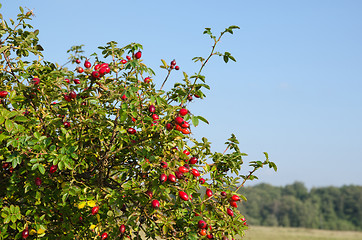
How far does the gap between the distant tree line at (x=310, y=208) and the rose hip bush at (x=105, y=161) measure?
263 ft

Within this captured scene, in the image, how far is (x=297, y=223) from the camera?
284ft

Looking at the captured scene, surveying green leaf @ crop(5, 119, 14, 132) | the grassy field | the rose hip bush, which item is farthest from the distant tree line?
green leaf @ crop(5, 119, 14, 132)

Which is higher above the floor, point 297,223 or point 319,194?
point 319,194

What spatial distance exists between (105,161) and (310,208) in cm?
9165

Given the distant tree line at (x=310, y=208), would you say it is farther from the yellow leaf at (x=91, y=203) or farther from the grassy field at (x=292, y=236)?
the yellow leaf at (x=91, y=203)

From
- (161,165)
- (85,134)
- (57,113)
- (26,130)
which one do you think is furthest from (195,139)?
(26,130)

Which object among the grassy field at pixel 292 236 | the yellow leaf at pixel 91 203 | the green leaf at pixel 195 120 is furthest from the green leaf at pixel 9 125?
the grassy field at pixel 292 236

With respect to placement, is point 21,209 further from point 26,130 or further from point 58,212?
point 26,130

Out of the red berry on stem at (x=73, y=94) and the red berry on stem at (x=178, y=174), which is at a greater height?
the red berry on stem at (x=73, y=94)

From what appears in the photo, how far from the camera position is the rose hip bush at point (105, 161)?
13.5ft

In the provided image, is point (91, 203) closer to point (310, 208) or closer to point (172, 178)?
point (172, 178)

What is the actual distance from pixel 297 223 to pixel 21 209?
8943 cm

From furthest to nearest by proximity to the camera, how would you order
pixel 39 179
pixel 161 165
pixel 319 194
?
pixel 319 194 < pixel 39 179 < pixel 161 165

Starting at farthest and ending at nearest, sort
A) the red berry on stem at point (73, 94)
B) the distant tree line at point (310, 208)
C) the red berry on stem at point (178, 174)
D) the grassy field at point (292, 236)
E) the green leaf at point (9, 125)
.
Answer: the distant tree line at point (310, 208)
the grassy field at point (292, 236)
the red berry on stem at point (73, 94)
the red berry on stem at point (178, 174)
the green leaf at point (9, 125)
